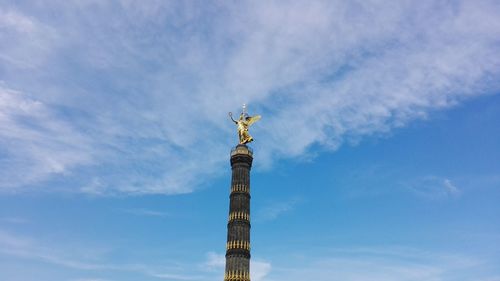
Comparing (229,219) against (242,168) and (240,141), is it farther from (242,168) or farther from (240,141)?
(240,141)

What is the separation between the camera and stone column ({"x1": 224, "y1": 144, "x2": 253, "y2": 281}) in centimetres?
5075

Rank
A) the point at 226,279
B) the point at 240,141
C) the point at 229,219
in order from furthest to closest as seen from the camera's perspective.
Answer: the point at 240,141 → the point at 229,219 → the point at 226,279

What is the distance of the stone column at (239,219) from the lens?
5075 centimetres

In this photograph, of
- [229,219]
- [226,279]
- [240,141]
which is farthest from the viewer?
[240,141]

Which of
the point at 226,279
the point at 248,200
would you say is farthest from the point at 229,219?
the point at 226,279

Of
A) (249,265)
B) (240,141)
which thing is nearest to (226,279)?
(249,265)

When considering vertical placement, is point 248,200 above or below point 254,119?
below

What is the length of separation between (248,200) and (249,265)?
734 centimetres

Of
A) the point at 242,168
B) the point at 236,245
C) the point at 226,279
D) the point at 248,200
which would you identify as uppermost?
the point at 242,168

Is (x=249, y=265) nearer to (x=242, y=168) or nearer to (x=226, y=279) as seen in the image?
(x=226, y=279)

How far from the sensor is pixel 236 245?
52.0m

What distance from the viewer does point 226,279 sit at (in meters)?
50.4

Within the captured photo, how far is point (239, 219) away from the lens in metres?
53.6

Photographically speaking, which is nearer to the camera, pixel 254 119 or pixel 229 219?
pixel 229 219
